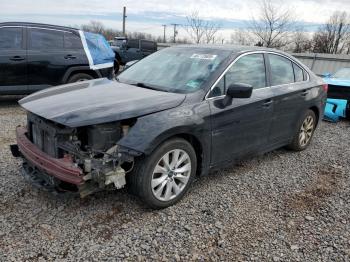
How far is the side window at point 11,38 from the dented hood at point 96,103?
13.0ft

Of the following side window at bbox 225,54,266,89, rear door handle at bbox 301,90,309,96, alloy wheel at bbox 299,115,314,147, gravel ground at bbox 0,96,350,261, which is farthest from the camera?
alloy wheel at bbox 299,115,314,147

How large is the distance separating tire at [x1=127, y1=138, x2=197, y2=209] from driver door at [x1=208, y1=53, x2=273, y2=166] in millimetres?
383

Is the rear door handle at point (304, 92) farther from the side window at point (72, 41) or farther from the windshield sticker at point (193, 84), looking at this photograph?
the side window at point (72, 41)

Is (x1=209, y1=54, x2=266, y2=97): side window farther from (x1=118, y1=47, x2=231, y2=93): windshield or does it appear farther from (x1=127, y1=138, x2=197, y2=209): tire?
(x1=127, y1=138, x2=197, y2=209): tire

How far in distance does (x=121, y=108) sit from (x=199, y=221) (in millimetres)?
1333

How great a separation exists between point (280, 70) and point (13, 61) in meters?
5.38

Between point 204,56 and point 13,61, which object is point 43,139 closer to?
point 204,56

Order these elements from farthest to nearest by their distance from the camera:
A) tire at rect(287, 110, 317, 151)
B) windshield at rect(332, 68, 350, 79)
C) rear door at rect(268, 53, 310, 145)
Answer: windshield at rect(332, 68, 350, 79) < tire at rect(287, 110, 317, 151) < rear door at rect(268, 53, 310, 145)

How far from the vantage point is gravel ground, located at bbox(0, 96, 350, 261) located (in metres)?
2.92

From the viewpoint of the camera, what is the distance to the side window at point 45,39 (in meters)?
7.42

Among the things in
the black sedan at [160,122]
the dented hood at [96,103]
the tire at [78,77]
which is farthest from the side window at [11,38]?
the dented hood at [96,103]

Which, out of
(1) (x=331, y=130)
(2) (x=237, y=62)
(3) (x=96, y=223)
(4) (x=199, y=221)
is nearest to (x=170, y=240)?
(4) (x=199, y=221)

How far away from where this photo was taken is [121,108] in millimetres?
3191

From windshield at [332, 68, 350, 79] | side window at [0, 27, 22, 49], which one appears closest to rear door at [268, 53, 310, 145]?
windshield at [332, 68, 350, 79]
